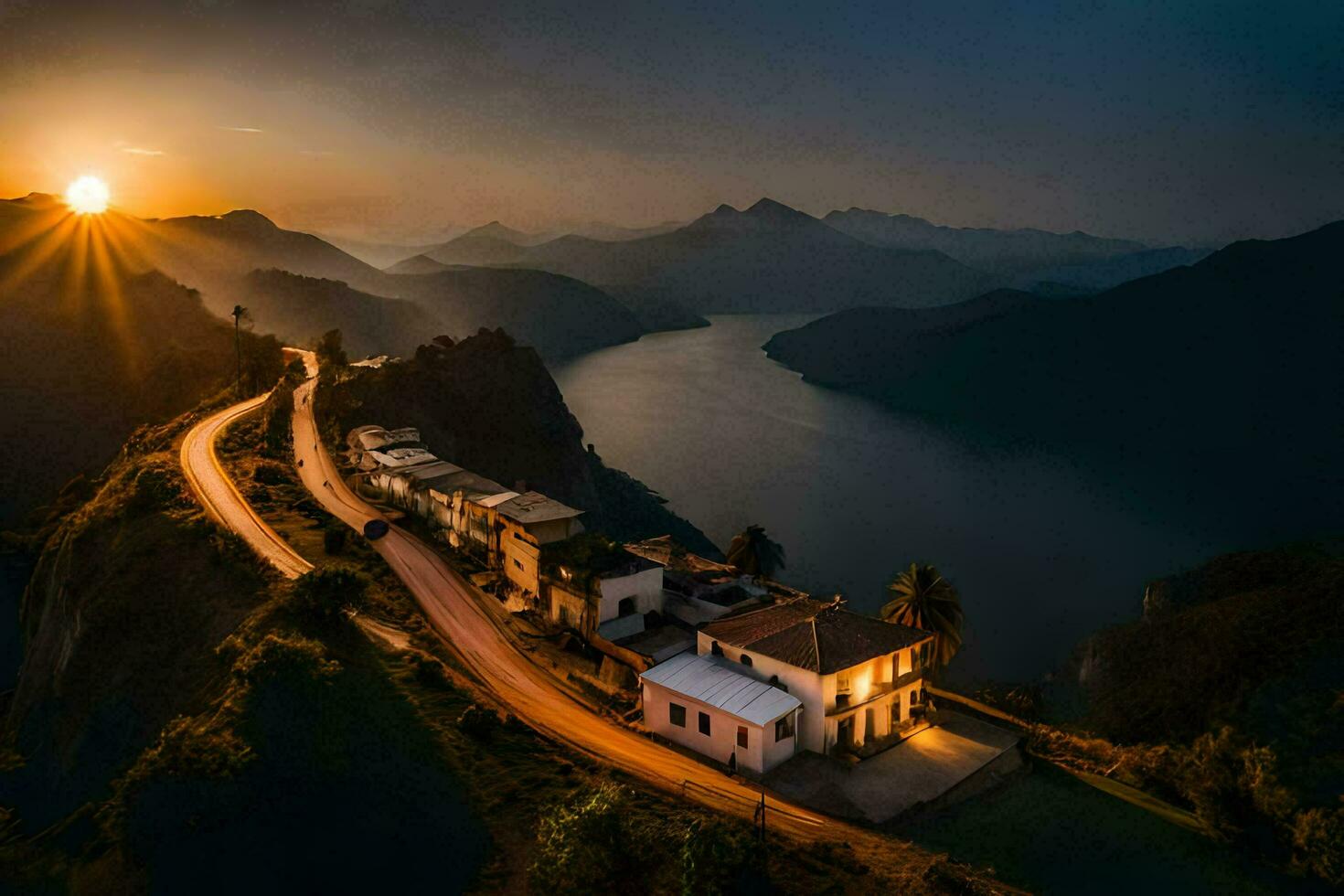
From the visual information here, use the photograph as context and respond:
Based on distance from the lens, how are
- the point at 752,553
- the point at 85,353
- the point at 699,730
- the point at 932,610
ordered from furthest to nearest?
the point at 85,353 < the point at 752,553 < the point at 932,610 < the point at 699,730

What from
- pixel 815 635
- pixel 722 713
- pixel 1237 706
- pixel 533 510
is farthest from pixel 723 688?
pixel 1237 706

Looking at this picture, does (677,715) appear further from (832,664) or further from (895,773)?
(895,773)

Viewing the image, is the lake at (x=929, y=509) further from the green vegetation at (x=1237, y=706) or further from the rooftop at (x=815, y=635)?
the rooftop at (x=815, y=635)

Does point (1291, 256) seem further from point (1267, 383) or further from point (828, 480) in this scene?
point (828, 480)

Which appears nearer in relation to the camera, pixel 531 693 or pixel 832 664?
pixel 832 664

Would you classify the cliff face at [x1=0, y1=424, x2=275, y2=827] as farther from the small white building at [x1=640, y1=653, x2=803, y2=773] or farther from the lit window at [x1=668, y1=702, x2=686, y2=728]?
the lit window at [x1=668, y1=702, x2=686, y2=728]

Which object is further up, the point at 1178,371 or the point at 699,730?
the point at 1178,371

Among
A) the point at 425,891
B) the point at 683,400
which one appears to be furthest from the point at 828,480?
the point at 425,891
